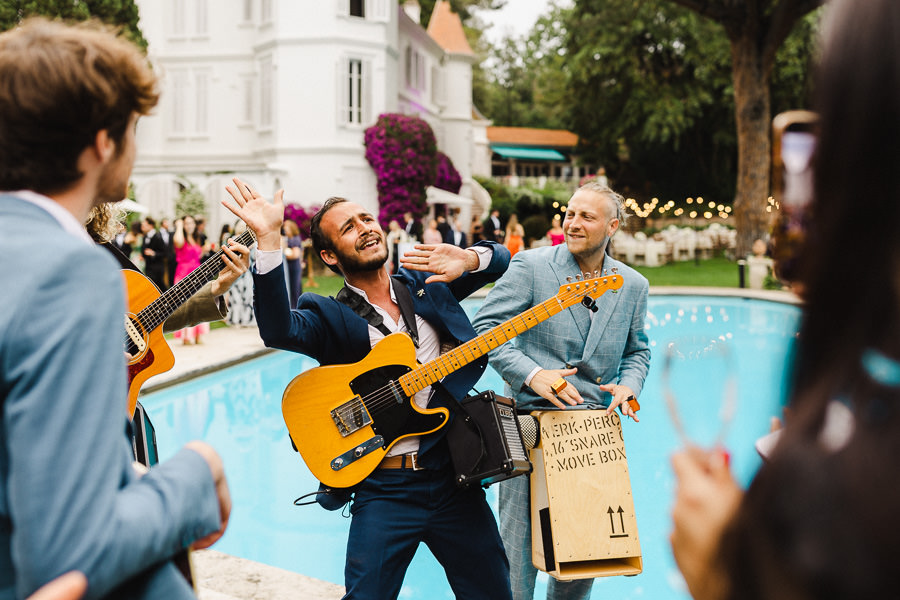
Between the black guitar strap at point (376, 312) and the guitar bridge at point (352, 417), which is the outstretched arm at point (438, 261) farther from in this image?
the guitar bridge at point (352, 417)

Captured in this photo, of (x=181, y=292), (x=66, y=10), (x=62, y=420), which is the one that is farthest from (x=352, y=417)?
(x=66, y=10)

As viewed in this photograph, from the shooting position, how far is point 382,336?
3.37m

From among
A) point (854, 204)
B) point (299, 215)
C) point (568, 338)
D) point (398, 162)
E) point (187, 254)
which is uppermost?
point (398, 162)

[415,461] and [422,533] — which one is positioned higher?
[415,461]

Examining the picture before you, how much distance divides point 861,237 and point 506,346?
9.64 feet

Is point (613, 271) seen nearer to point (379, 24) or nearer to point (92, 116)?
point (92, 116)

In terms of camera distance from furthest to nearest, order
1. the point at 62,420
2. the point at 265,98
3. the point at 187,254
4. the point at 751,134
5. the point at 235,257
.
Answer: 1. the point at 265,98
2. the point at 751,134
3. the point at 187,254
4. the point at 235,257
5. the point at 62,420

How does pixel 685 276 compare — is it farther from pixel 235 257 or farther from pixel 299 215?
pixel 235 257

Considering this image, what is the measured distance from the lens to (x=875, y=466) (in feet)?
2.57

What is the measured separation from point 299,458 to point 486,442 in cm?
494

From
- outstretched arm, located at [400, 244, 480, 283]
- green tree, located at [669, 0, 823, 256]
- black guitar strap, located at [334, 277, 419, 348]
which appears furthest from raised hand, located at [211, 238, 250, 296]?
green tree, located at [669, 0, 823, 256]

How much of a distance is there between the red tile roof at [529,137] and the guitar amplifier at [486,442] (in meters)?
59.2

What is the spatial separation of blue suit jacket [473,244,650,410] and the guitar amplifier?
418mm

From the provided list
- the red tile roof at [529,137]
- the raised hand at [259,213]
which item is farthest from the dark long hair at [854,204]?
the red tile roof at [529,137]
